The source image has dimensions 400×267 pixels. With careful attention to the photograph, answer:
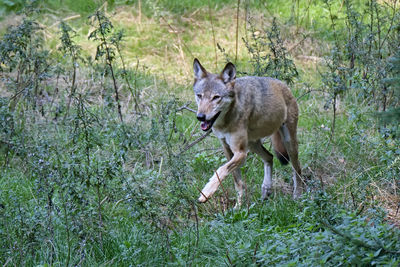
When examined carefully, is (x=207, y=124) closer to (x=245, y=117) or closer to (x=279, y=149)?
(x=245, y=117)

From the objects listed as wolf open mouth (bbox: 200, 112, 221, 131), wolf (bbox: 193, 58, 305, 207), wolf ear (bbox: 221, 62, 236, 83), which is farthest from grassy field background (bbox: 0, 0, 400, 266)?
wolf ear (bbox: 221, 62, 236, 83)

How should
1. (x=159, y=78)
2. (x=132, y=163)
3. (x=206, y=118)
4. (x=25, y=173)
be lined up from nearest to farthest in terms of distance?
(x=206, y=118), (x=25, y=173), (x=132, y=163), (x=159, y=78)

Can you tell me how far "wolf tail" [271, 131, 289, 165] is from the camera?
7.29m

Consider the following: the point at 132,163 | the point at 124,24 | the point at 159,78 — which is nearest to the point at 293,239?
the point at 132,163

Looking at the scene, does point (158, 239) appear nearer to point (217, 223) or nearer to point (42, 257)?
point (217, 223)

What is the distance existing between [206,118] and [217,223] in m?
1.31

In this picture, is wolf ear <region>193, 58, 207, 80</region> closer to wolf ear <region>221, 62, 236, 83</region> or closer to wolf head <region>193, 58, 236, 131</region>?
wolf head <region>193, 58, 236, 131</region>

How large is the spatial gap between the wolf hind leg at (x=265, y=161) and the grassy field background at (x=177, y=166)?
0.16 metres

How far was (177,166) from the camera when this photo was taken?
204 inches

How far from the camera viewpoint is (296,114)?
7.35m

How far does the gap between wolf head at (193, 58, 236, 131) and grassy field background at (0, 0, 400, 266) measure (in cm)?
33

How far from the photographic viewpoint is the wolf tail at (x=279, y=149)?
7285 millimetres

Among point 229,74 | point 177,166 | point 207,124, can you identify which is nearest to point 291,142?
point 229,74

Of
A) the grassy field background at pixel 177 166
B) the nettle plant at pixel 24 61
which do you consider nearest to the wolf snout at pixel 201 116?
the grassy field background at pixel 177 166
